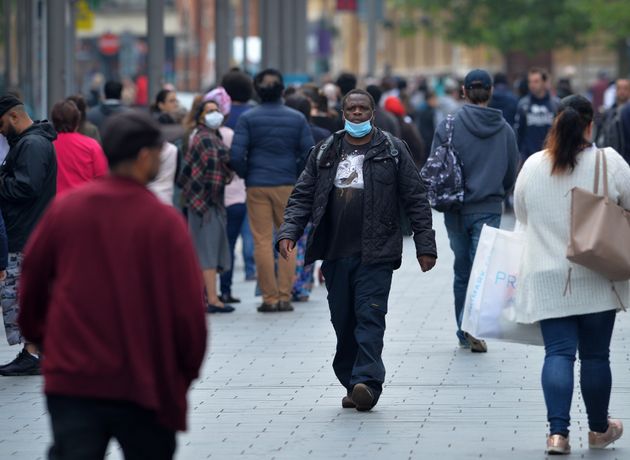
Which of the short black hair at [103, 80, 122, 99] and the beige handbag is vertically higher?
the beige handbag

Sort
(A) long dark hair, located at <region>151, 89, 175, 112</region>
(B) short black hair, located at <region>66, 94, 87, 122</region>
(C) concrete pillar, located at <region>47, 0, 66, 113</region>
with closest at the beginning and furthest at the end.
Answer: (B) short black hair, located at <region>66, 94, 87, 122</region>
(A) long dark hair, located at <region>151, 89, 175, 112</region>
(C) concrete pillar, located at <region>47, 0, 66, 113</region>

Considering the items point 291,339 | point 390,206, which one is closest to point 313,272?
point 291,339

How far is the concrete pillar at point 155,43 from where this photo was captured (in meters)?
21.6

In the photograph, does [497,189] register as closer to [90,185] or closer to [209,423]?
[209,423]

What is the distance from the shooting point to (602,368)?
7480mm

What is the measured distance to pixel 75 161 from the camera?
10922 millimetres

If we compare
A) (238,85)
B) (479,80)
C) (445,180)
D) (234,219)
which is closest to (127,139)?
(445,180)

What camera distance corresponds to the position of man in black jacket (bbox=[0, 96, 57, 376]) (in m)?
10.0

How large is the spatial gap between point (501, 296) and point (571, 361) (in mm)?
566

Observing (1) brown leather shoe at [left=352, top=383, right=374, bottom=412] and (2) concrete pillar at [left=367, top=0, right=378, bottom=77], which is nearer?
(1) brown leather shoe at [left=352, top=383, right=374, bottom=412]

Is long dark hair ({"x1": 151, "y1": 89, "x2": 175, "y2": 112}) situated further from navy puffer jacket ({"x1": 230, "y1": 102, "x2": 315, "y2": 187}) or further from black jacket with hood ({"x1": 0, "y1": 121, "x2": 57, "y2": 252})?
black jacket with hood ({"x1": 0, "y1": 121, "x2": 57, "y2": 252})

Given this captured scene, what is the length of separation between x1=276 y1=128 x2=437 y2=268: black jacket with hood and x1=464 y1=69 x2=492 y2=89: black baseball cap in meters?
2.11

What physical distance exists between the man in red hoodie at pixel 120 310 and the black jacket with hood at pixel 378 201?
3.61 m

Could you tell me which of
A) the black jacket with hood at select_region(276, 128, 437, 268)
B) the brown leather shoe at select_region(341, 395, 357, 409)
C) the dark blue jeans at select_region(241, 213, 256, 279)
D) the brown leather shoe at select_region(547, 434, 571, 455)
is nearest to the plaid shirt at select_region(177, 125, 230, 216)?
the dark blue jeans at select_region(241, 213, 256, 279)
